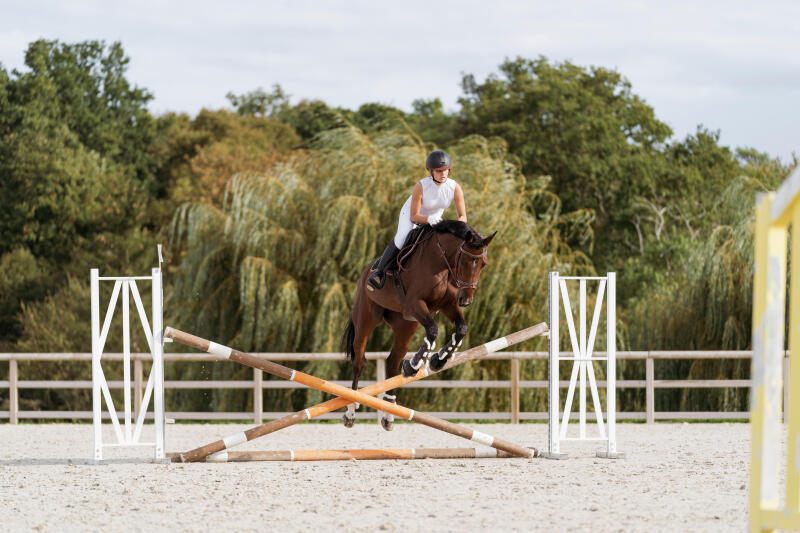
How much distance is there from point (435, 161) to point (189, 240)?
34.4 ft

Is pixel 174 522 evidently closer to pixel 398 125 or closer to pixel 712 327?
pixel 712 327

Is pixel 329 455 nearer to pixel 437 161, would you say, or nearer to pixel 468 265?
pixel 468 265

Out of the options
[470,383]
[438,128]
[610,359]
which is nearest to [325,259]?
[470,383]

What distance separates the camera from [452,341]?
7.70 meters

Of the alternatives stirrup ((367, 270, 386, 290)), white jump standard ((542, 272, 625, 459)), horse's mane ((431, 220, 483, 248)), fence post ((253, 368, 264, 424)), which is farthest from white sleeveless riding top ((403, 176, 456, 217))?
fence post ((253, 368, 264, 424))

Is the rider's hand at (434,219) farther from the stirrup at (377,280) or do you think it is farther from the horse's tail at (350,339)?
the horse's tail at (350,339)

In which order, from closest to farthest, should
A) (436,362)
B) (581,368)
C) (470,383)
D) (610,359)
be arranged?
(436,362)
(581,368)
(610,359)
(470,383)

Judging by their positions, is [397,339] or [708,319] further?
[708,319]

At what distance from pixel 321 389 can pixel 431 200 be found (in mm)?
1697

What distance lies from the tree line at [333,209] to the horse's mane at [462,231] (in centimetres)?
366

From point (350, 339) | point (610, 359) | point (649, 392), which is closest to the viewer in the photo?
point (610, 359)

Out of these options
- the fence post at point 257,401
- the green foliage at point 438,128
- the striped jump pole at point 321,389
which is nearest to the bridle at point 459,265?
the striped jump pole at point 321,389

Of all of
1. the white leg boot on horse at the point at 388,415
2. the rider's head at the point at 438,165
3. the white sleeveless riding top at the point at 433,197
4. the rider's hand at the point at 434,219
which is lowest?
the white leg boot on horse at the point at 388,415

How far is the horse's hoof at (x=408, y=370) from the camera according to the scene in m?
7.90
